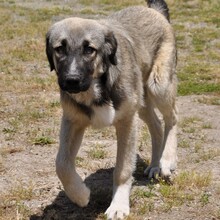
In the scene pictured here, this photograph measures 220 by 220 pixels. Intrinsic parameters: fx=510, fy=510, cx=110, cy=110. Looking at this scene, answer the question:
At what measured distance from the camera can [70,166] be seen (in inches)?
188

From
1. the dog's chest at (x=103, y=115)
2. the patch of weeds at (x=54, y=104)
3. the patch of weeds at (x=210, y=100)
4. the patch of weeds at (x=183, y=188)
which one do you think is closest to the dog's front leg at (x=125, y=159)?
the dog's chest at (x=103, y=115)

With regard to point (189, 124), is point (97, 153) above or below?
above

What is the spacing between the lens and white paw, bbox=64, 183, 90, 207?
468cm

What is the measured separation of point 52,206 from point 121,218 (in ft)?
2.49

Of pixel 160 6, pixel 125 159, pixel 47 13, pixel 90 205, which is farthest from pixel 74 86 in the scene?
pixel 47 13

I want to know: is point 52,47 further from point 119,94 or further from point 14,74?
point 14,74

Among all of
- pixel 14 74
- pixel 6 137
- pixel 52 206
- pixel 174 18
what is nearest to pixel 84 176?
pixel 52 206

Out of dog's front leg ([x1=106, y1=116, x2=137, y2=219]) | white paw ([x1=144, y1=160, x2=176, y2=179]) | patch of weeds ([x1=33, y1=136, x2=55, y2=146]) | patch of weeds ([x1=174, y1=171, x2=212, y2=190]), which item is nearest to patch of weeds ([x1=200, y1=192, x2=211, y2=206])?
patch of weeds ([x1=174, y1=171, x2=212, y2=190])

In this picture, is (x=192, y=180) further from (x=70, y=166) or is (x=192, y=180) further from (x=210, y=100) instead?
(x=210, y=100)

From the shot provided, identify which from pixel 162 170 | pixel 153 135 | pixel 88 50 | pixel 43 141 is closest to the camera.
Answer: pixel 88 50

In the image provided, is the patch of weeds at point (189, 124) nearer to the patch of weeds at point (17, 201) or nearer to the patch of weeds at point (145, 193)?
the patch of weeds at point (145, 193)

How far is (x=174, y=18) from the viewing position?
1938 cm

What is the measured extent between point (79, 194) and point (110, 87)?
1.04m

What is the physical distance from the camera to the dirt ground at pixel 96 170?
499 centimetres
